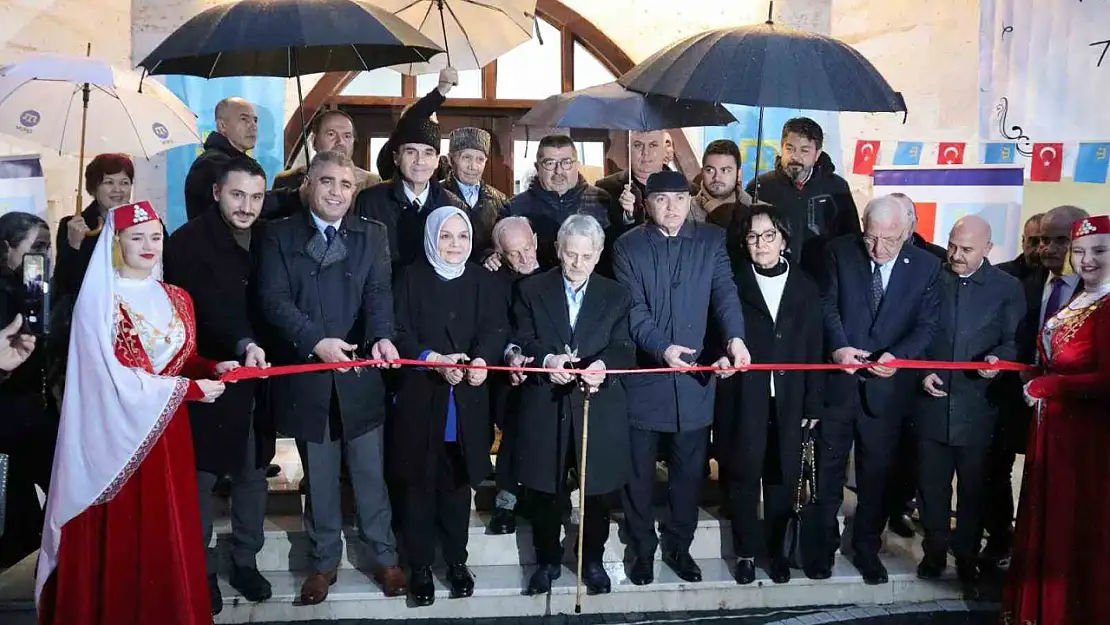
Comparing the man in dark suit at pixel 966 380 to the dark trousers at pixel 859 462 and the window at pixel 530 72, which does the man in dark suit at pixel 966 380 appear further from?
the window at pixel 530 72

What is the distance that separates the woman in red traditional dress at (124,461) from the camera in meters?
3.85

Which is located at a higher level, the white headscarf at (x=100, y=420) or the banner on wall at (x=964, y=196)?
the banner on wall at (x=964, y=196)

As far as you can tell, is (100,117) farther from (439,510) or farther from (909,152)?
(909,152)

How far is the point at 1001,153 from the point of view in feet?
22.0

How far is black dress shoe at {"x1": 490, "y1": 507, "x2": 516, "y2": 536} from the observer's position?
5.26 meters

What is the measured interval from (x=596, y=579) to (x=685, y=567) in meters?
0.47

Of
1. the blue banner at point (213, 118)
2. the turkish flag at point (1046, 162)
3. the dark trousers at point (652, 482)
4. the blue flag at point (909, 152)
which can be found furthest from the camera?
the blue flag at point (909, 152)

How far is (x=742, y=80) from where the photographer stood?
4.55 m

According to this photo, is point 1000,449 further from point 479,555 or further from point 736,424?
point 479,555

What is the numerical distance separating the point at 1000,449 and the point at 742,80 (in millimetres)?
2309

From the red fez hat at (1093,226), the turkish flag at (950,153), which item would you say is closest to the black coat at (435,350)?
the red fez hat at (1093,226)

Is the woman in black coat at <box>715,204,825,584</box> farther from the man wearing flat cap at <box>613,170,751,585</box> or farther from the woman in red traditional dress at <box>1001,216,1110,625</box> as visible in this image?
the woman in red traditional dress at <box>1001,216,1110,625</box>

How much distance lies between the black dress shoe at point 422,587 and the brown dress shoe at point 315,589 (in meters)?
0.41

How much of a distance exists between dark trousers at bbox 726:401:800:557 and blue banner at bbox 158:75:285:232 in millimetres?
4619
